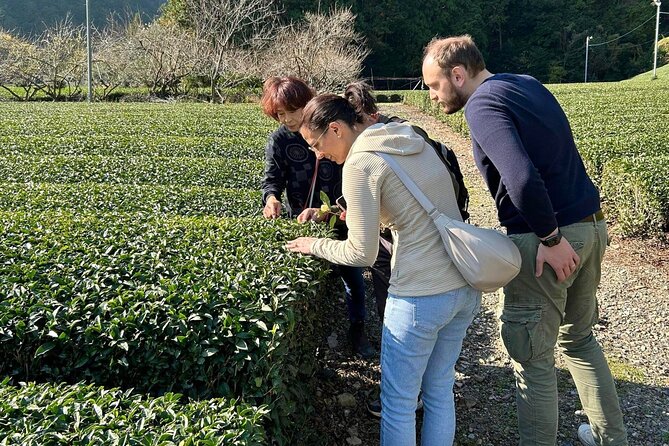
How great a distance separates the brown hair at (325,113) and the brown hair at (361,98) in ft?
0.35

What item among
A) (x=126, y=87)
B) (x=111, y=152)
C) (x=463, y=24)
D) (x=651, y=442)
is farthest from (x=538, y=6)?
(x=651, y=442)

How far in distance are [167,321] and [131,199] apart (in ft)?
9.14

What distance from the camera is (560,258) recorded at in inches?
85.4

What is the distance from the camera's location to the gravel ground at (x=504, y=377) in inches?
124

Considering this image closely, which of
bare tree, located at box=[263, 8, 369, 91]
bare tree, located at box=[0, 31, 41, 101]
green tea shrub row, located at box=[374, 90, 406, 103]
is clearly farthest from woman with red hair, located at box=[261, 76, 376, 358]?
green tea shrub row, located at box=[374, 90, 406, 103]

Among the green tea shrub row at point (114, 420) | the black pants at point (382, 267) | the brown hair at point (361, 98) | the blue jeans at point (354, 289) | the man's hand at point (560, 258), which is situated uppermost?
the brown hair at point (361, 98)

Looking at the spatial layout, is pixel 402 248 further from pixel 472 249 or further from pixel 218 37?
pixel 218 37

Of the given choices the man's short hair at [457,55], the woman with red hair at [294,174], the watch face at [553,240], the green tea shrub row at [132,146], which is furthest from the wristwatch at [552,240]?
the green tea shrub row at [132,146]

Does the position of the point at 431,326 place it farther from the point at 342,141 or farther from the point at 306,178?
the point at 306,178

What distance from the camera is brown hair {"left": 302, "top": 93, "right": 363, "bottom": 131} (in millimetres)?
2174

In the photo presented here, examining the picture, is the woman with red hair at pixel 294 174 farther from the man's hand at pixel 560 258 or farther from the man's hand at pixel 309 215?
the man's hand at pixel 560 258

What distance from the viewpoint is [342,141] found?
2213 millimetres

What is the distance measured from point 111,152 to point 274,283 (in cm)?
679

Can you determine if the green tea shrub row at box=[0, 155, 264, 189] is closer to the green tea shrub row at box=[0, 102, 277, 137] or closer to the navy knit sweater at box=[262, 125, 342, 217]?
the navy knit sweater at box=[262, 125, 342, 217]
